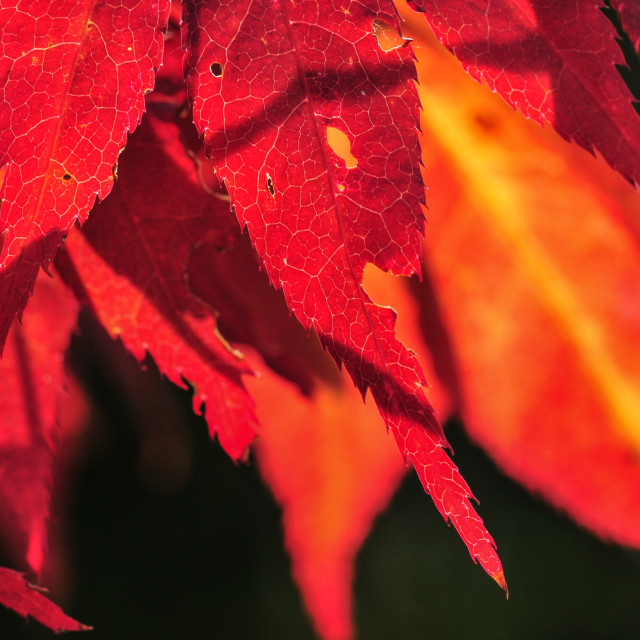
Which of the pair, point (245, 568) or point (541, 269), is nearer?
point (541, 269)

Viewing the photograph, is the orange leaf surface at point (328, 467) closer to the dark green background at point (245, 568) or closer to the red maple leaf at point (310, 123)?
the dark green background at point (245, 568)

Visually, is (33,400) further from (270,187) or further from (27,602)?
(270,187)

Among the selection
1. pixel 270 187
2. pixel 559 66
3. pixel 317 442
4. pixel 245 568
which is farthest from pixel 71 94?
pixel 245 568

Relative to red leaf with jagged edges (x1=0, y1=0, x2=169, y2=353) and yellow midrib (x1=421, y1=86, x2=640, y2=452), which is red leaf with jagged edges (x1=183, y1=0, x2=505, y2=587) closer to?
red leaf with jagged edges (x1=0, y1=0, x2=169, y2=353)

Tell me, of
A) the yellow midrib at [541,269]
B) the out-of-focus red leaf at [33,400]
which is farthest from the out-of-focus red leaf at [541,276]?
the out-of-focus red leaf at [33,400]

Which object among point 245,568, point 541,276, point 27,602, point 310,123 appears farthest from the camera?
point 245,568

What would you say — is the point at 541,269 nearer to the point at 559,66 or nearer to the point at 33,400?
the point at 559,66

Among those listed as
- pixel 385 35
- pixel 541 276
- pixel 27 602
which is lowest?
pixel 27 602

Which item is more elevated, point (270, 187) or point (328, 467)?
point (270, 187)

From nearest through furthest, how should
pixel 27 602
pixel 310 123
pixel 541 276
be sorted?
pixel 310 123 < pixel 27 602 < pixel 541 276
